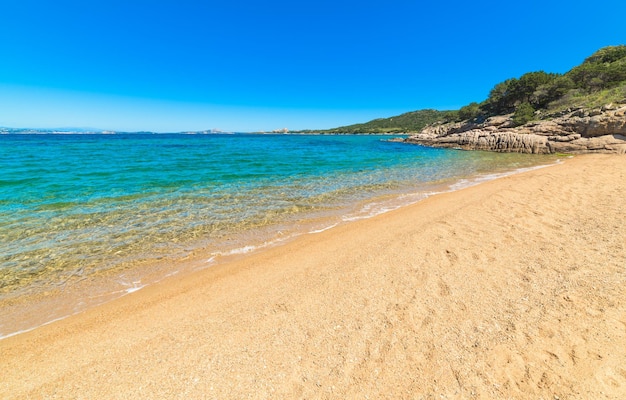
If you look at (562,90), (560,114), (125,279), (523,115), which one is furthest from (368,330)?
(562,90)

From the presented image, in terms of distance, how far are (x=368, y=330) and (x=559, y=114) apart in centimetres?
4563

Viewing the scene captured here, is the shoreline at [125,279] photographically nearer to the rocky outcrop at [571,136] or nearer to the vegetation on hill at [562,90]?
the rocky outcrop at [571,136]

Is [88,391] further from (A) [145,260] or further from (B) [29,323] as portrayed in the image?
(A) [145,260]

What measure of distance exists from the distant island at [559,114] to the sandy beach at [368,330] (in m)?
28.5

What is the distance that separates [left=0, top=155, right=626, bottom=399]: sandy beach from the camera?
2.79 meters

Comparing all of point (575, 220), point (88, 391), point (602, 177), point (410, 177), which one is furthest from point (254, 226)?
point (602, 177)

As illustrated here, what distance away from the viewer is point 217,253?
22.4 feet

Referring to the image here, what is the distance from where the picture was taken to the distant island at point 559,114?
25.4m

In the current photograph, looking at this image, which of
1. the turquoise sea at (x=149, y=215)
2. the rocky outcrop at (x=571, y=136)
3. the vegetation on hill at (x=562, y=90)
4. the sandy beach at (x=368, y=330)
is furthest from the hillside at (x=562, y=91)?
the sandy beach at (x=368, y=330)

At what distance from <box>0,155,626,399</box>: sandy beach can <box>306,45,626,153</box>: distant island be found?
93.6 ft

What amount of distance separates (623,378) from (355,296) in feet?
9.61

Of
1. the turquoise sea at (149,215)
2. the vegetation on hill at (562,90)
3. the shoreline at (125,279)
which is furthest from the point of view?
the vegetation on hill at (562,90)

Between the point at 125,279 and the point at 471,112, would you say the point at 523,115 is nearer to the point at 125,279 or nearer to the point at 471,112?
the point at 471,112

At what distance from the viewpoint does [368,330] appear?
11.7 feet
